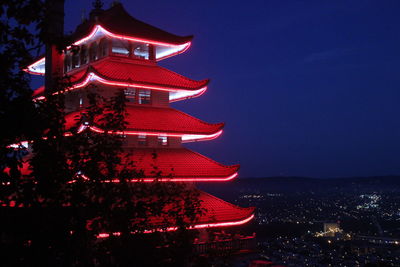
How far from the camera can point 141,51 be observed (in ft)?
94.4

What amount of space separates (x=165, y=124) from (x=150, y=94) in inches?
102

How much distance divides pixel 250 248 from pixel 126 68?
11.8 metres

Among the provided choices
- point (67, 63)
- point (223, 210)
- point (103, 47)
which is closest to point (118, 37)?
point (103, 47)

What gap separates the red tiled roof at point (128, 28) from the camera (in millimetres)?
26469

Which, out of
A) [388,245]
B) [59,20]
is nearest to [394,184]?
[388,245]

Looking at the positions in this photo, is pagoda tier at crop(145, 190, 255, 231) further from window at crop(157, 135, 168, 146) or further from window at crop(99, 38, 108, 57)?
window at crop(99, 38, 108, 57)

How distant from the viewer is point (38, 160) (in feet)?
27.2

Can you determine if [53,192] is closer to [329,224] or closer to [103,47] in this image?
[103,47]

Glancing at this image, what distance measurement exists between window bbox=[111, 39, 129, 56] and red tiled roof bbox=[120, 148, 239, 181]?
619 centimetres

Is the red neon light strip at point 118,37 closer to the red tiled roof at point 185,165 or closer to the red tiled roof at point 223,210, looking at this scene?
the red tiled roof at point 185,165

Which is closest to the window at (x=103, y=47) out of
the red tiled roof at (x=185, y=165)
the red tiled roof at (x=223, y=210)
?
the red tiled roof at (x=185, y=165)

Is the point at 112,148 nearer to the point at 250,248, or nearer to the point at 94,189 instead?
the point at 94,189

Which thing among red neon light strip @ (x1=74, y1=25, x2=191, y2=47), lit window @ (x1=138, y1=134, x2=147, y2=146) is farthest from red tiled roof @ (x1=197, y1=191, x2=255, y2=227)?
red neon light strip @ (x1=74, y1=25, x2=191, y2=47)

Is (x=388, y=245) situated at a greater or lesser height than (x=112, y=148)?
lesser
